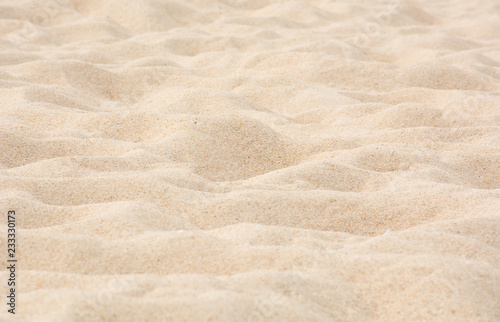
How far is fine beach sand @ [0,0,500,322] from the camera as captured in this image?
1.17 metres

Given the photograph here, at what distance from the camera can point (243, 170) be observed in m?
2.00

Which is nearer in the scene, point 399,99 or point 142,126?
point 142,126

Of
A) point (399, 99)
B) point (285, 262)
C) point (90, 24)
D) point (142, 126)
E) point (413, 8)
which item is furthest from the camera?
point (413, 8)

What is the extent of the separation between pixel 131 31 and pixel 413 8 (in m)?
2.85

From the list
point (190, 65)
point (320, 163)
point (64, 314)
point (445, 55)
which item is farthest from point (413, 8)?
point (64, 314)

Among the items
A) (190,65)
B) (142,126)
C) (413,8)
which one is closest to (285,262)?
(142,126)

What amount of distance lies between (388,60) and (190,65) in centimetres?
147

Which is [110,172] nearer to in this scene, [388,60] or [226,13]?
[388,60]

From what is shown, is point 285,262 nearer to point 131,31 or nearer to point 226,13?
point 131,31

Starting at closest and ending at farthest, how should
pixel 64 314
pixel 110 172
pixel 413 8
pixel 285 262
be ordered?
pixel 64 314, pixel 285 262, pixel 110 172, pixel 413 8

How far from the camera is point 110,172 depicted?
178 cm

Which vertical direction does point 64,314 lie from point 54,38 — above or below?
above

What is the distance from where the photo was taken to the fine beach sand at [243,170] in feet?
3.83

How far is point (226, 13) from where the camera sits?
445 centimetres
